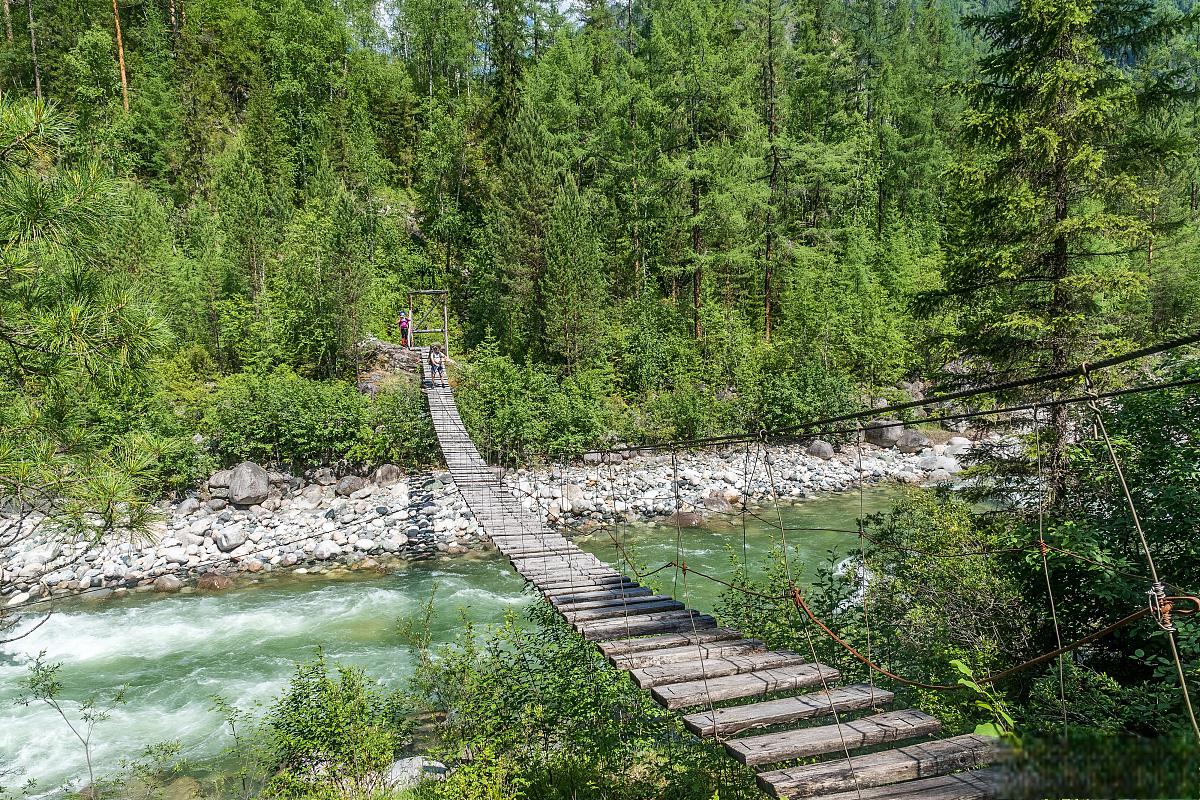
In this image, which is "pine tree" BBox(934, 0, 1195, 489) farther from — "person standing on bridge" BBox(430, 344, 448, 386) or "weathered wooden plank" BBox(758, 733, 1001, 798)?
"person standing on bridge" BBox(430, 344, 448, 386)

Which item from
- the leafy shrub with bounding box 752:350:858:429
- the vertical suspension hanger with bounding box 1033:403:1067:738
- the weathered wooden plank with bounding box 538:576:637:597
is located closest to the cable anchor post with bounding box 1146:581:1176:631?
the vertical suspension hanger with bounding box 1033:403:1067:738

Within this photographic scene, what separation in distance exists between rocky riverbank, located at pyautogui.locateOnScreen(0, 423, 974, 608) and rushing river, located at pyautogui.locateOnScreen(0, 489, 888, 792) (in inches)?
24.8

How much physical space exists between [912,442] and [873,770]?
13.9m

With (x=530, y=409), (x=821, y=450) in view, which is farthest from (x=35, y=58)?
(x=821, y=450)

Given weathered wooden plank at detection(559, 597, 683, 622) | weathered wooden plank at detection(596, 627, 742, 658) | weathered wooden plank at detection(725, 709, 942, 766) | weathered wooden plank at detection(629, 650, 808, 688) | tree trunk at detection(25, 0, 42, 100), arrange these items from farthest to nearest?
1. tree trunk at detection(25, 0, 42, 100)
2. weathered wooden plank at detection(559, 597, 683, 622)
3. weathered wooden plank at detection(596, 627, 742, 658)
4. weathered wooden plank at detection(629, 650, 808, 688)
5. weathered wooden plank at detection(725, 709, 942, 766)

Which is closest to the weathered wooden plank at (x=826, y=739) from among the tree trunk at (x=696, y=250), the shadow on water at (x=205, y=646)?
the shadow on water at (x=205, y=646)

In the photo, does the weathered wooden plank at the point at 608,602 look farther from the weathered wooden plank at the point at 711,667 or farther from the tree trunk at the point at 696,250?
the tree trunk at the point at 696,250

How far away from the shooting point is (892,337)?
55.5ft

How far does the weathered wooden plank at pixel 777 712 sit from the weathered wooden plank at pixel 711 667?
312 millimetres

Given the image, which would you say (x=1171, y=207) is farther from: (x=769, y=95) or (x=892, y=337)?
(x=769, y=95)

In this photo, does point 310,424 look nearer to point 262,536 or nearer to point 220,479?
point 220,479

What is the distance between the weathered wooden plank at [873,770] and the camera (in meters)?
2.28

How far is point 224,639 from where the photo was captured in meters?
7.42

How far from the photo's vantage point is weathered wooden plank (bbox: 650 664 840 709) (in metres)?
2.98
